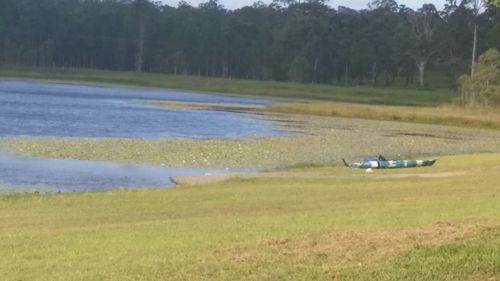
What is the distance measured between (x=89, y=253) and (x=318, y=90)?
11156 cm


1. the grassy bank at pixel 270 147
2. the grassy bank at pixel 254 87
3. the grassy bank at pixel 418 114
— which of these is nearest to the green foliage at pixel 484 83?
the grassy bank at pixel 418 114

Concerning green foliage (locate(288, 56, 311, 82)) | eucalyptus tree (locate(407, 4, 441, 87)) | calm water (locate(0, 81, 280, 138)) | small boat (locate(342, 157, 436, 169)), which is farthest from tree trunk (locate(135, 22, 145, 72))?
small boat (locate(342, 157, 436, 169))

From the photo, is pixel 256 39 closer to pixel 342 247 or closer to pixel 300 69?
pixel 300 69

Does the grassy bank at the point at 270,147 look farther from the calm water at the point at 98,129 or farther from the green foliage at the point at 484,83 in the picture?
the green foliage at the point at 484,83

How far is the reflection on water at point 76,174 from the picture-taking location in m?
27.4

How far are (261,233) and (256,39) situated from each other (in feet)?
495

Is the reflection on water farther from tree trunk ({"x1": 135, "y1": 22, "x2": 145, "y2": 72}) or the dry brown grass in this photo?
tree trunk ({"x1": 135, "y1": 22, "x2": 145, "y2": 72})

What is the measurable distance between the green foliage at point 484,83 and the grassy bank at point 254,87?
20.8 metres

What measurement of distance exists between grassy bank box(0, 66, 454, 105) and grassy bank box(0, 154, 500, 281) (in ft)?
276

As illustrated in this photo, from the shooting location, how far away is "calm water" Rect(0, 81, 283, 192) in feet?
95.3

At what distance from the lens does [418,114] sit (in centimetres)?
7625

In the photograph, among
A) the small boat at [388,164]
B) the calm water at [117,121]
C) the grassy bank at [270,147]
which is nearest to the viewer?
the small boat at [388,164]

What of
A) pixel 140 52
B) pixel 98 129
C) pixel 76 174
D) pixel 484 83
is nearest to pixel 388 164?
pixel 76 174

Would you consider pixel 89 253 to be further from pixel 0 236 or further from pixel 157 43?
pixel 157 43
